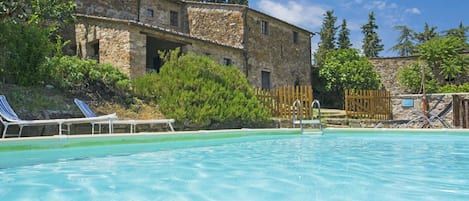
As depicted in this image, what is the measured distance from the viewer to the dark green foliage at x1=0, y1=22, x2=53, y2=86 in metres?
8.45

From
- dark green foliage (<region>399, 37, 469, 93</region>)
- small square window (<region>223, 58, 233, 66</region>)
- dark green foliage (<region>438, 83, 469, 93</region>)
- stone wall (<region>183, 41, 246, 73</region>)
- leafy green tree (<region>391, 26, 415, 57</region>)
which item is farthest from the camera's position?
leafy green tree (<region>391, 26, 415, 57</region>)

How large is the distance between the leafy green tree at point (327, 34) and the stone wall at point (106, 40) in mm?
28174

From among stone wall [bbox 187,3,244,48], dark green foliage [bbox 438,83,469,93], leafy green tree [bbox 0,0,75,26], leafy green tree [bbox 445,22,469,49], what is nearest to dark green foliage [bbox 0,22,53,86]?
leafy green tree [bbox 0,0,75,26]

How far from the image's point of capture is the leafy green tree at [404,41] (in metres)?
39.4

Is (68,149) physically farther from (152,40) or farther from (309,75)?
(309,75)

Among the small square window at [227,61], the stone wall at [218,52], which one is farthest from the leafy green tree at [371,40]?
the small square window at [227,61]

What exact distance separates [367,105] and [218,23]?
30.9ft

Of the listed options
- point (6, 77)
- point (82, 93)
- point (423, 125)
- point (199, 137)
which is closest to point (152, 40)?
point (82, 93)

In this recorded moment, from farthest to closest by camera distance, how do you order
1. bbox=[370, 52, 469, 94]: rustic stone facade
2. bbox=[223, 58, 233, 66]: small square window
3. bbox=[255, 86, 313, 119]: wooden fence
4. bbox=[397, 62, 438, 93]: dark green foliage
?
bbox=[370, 52, 469, 94]: rustic stone facade < bbox=[397, 62, 438, 93]: dark green foliage < bbox=[223, 58, 233, 66]: small square window < bbox=[255, 86, 313, 119]: wooden fence

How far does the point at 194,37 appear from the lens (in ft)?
53.3

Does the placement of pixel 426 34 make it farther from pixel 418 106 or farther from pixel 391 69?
pixel 418 106

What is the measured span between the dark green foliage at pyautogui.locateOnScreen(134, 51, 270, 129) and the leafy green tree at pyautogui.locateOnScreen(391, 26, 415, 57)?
33272 millimetres

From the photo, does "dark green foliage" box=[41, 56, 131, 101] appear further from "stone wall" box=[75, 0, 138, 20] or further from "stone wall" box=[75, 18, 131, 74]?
"stone wall" box=[75, 0, 138, 20]

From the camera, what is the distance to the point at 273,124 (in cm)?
1189
